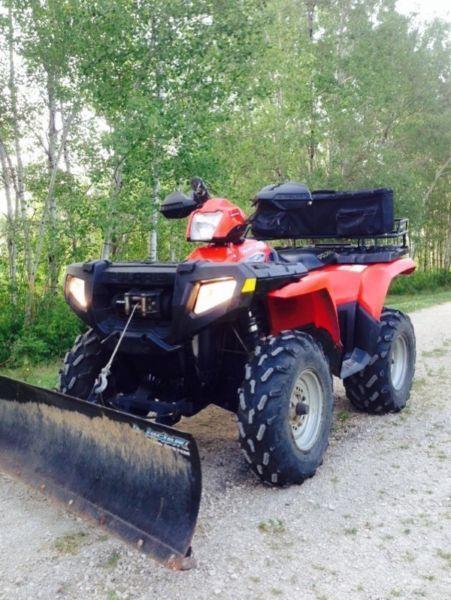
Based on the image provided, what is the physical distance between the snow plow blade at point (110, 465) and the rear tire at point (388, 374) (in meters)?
2.44

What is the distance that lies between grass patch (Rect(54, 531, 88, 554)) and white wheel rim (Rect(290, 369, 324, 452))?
1263mm

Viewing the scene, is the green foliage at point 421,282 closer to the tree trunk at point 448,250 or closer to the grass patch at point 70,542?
the tree trunk at point 448,250

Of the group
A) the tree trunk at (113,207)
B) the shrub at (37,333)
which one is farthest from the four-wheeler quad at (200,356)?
the tree trunk at (113,207)

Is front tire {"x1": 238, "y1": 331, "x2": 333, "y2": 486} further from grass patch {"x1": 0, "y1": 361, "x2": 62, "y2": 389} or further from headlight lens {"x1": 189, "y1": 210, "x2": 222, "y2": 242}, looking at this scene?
grass patch {"x1": 0, "y1": 361, "x2": 62, "y2": 389}

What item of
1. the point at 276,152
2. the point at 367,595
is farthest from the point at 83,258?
the point at 276,152

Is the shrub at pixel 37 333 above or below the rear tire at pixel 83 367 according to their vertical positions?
below

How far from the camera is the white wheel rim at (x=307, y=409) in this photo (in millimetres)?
3434

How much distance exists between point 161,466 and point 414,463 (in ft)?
6.19

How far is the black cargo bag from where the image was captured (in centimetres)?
488

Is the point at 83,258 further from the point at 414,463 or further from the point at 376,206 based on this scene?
the point at 414,463

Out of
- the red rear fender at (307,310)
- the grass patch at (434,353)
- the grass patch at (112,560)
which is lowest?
the grass patch at (434,353)

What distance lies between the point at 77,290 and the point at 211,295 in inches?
36.7

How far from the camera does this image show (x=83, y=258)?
916 centimetres

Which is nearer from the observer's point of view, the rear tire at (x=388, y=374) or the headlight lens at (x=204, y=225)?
the headlight lens at (x=204, y=225)
